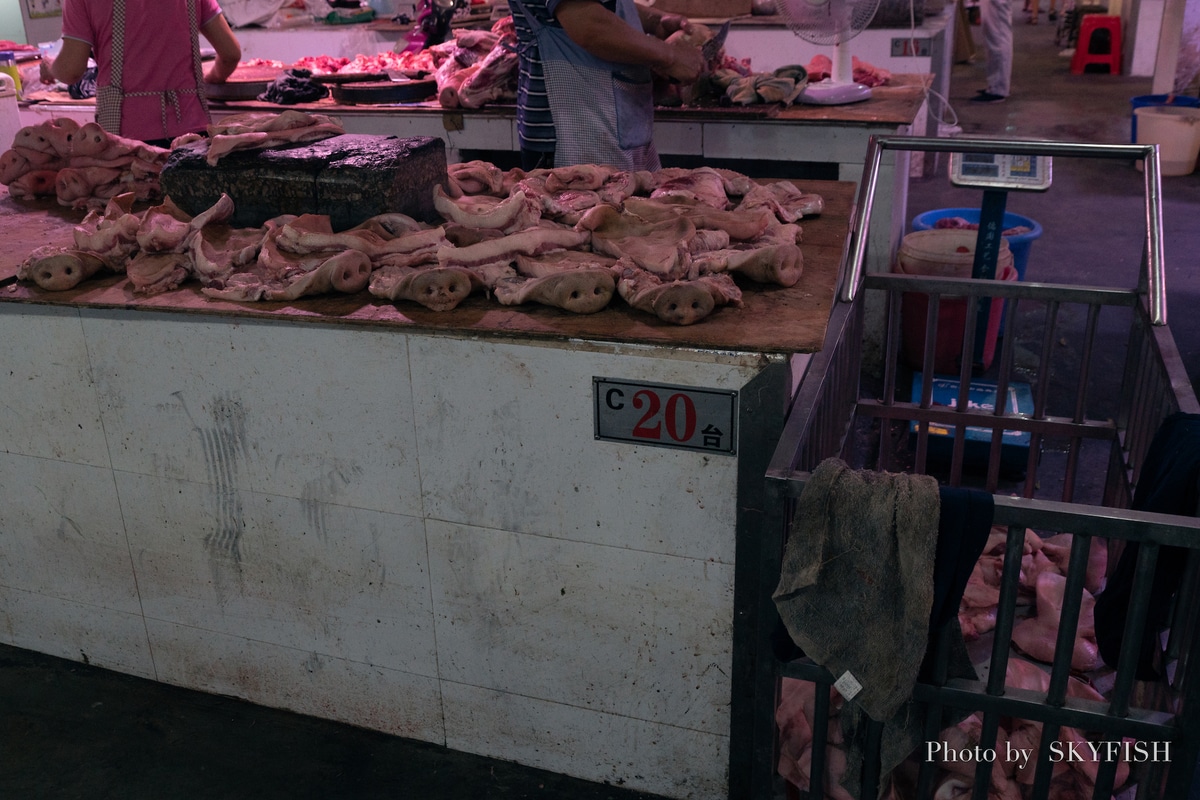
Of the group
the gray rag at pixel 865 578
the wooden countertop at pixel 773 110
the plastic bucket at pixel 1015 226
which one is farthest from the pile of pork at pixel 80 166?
the plastic bucket at pixel 1015 226

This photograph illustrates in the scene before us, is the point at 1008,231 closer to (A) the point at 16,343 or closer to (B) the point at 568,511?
(B) the point at 568,511

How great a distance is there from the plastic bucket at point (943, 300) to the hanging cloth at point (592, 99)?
169cm

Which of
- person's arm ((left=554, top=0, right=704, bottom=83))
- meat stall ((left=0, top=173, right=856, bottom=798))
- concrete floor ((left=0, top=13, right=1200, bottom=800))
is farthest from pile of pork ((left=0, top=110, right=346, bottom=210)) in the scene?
concrete floor ((left=0, top=13, right=1200, bottom=800))

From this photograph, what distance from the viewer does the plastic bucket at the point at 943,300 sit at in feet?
16.0

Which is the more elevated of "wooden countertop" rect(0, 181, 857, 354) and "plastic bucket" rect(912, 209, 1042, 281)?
"wooden countertop" rect(0, 181, 857, 354)

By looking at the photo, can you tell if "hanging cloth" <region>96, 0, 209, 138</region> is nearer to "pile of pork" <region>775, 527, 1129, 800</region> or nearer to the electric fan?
the electric fan

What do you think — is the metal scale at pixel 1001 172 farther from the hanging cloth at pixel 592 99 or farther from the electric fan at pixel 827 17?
the hanging cloth at pixel 592 99

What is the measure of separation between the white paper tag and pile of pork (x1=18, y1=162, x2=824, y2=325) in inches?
33.1

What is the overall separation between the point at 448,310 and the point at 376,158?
812mm

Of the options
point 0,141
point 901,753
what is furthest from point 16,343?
point 0,141

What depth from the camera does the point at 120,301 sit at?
255 centimetres

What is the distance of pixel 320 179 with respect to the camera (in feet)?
9.59

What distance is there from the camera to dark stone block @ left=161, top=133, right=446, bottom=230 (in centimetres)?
289

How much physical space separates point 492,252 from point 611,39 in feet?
4.69
